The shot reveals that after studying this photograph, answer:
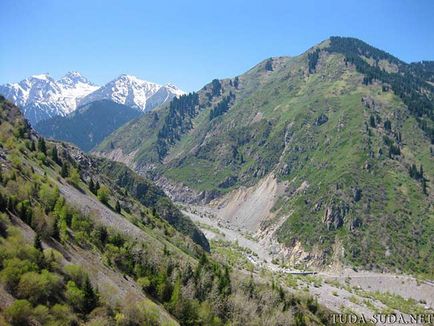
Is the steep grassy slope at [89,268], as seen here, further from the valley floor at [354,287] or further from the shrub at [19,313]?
the valley floor at [354,287]

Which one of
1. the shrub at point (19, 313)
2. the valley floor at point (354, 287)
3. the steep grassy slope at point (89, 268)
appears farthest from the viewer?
the valley floor at point (354, 287)

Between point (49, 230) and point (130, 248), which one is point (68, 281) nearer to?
point (49, 230)

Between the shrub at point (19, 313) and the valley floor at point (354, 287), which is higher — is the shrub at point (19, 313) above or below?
above

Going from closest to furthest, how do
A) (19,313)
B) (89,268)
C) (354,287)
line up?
(19,313) < (89,268) < (354,287)

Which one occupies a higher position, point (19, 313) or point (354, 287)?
point (19, 313)

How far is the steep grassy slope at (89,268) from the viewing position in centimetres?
3575

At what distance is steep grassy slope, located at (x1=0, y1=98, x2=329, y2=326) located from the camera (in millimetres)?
35750

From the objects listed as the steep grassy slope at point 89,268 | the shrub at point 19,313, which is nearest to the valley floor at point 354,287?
the steep grassy slope at point 89,268

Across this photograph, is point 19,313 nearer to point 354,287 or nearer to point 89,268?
point 89,268

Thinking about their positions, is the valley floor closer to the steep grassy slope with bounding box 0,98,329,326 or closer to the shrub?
the steep grassy slope with bounding box 0,98,329,326

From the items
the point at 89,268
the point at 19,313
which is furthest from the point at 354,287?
the point at 19,313

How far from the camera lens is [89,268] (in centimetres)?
4681

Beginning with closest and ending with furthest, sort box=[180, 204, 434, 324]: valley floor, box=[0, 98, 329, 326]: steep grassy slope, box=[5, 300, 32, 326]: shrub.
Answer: box=[5, 300, 32, 326]: shrub, box=[0, 98, 329, 326]: steep grassy slope, box=[180, 204, 434, 324]: valley floor

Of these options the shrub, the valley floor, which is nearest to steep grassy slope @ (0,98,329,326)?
the shrub
